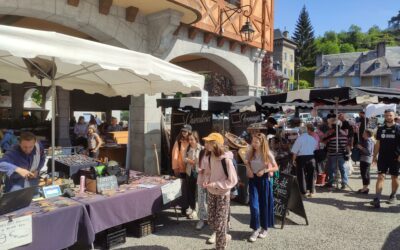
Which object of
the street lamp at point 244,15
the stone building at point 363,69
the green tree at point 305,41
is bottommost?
the street lamp at point 244,15

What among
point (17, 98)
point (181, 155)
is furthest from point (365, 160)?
point (17, 98)

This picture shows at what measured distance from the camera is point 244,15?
37.4 ft

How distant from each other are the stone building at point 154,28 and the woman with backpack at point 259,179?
4131mm

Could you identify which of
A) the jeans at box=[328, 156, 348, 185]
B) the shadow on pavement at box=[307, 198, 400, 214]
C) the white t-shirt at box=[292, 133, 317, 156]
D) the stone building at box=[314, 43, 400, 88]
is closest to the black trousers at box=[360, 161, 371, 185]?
the jeans at box=[328, 156, 348, 185]

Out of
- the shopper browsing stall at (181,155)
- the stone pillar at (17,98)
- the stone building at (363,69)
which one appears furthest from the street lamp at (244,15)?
the stone building at (363,69)

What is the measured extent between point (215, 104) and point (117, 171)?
4.36m

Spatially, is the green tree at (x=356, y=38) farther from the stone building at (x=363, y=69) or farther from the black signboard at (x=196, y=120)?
the black signboard at (x=196, y=120)

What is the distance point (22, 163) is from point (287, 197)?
3.87 metres

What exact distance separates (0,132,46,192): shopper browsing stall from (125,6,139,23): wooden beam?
4.67 metres

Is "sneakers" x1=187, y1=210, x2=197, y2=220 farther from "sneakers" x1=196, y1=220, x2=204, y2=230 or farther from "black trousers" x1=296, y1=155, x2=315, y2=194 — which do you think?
"black trousers" x1=296, y1=155, x2=315, y2=194

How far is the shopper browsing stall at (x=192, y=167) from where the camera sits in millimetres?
5700

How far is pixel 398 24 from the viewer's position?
444 ft

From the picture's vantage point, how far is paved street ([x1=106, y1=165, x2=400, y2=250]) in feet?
15.6

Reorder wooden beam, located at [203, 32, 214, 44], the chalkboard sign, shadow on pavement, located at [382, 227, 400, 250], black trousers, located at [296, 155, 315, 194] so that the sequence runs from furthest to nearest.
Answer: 1. wooden beam, located at [203, 32, 214, 44]
2. black trousers, located at [296, 155, 315, 194]
3. shadow on pavement, located at [382, 227, 400, 250]
4. the chalkboard sign
